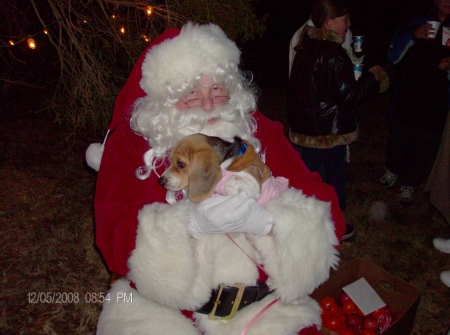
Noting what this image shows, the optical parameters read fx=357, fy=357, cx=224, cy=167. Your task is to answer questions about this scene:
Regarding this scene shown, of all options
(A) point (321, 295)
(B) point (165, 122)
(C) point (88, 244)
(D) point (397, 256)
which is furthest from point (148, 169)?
(D) point (397, 256)

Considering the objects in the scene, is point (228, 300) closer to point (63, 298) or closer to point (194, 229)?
point (194, 229)

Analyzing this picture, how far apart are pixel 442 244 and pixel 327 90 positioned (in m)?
2.15

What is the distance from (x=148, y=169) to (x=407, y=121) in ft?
11.8

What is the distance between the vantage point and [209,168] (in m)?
1.83

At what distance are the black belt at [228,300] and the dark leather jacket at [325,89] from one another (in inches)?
86.9

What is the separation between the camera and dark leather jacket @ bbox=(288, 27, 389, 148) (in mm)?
3342

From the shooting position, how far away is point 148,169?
2.04 m

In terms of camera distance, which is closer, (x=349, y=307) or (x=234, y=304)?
(x=234, y=304)

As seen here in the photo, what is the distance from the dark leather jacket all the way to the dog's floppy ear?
2.04 metres

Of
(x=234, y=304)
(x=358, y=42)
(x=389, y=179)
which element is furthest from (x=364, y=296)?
(x=389, y=179)

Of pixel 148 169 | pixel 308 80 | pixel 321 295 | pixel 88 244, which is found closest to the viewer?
pixel 148 169

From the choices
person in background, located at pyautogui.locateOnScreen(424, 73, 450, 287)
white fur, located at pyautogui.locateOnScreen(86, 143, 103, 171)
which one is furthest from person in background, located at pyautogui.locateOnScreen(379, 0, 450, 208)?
white fur, located at pyautogui.locateOnScreen(86, 143, 103, 171)

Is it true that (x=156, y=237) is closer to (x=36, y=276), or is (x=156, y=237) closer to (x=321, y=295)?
(x=321, y=295)

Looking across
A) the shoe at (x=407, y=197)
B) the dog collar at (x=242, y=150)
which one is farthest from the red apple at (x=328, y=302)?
the shoe at (x=407, y=197)
